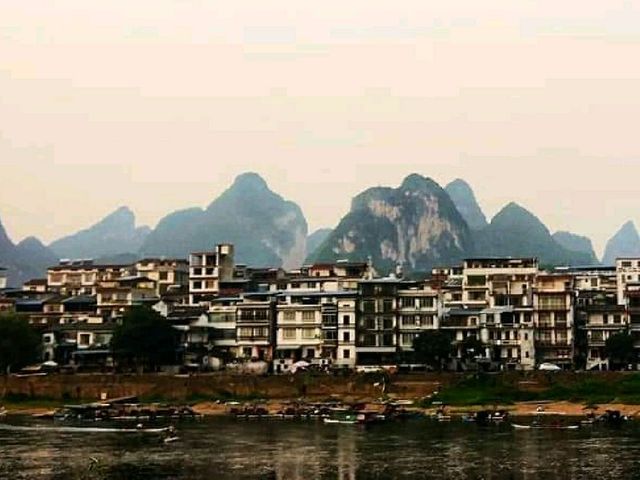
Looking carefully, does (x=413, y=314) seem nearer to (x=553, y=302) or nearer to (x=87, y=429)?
(x=553, y=302)

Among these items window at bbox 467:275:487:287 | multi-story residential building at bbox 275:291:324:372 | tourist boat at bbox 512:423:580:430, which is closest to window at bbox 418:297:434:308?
multi-story residential building at bbox 275:291:324:372

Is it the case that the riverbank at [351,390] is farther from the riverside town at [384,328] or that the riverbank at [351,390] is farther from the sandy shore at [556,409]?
the riverside town at [384,328]

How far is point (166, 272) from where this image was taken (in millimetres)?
94562

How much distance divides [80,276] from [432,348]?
Answer: 1754 inches

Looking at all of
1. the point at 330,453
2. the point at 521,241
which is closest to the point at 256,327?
the point at 330,453

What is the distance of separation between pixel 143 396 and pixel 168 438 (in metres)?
17.8

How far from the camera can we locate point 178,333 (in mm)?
72625

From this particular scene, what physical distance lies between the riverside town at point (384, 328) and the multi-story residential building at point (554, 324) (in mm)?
61

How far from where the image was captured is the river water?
122 ft

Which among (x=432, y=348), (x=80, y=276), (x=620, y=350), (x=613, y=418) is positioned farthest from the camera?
(x=80, y=276)

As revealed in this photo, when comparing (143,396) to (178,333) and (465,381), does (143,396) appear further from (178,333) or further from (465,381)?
(465,381)

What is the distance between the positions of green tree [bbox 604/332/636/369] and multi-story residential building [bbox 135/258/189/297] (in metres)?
37.8

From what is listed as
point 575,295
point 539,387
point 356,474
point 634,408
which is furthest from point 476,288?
point 356,474

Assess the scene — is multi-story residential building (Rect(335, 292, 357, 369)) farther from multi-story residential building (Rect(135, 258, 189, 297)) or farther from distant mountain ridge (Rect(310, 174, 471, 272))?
distant mountain ridge (Rect(310, 174, 471, 272))
